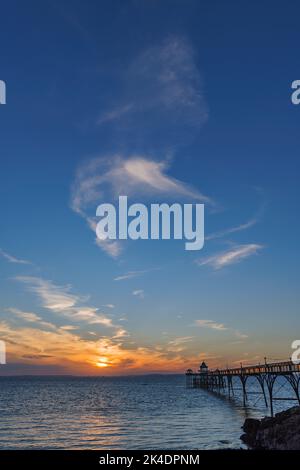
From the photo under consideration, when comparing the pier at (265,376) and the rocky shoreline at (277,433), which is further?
the pier at (265,376)

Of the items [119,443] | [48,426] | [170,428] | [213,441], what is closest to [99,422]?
[48,426]

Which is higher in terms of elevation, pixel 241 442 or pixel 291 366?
pixel 291 366

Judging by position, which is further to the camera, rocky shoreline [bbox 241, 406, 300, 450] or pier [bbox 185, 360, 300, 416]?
pier [bbox 185, 360, 300, 416]

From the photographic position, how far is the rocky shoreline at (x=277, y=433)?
24.3 m

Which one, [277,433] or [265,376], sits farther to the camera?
[265,376]

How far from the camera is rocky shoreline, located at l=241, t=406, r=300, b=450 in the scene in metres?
24.3

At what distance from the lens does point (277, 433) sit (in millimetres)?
26719

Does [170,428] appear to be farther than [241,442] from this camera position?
Yes

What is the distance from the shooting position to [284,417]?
98.6 ft
